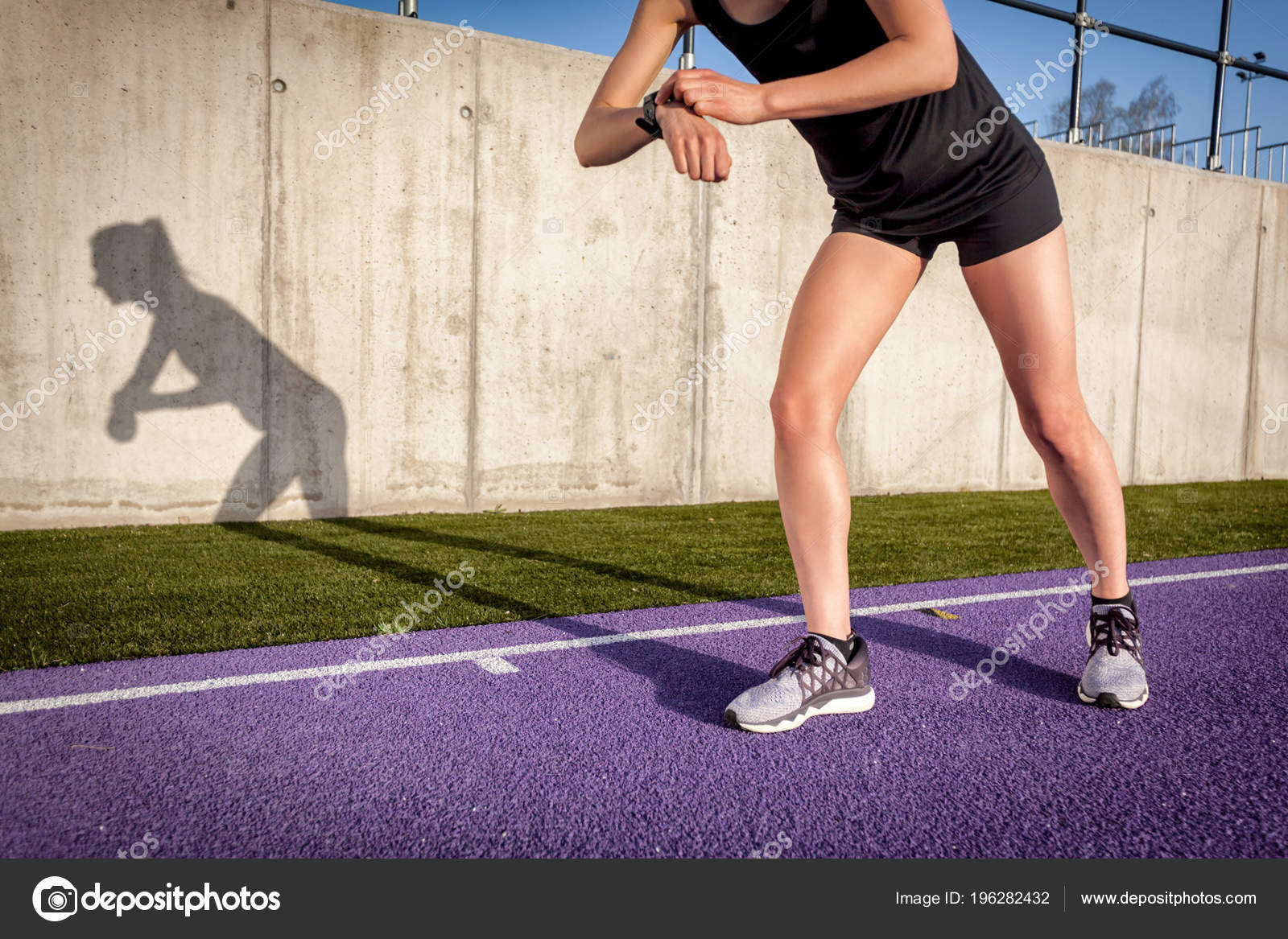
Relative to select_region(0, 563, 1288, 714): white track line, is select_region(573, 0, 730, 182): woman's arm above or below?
above

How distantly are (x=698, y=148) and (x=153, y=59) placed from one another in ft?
17.9

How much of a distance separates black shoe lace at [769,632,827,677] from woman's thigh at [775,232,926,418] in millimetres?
585

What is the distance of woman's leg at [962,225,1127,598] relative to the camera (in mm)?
2504

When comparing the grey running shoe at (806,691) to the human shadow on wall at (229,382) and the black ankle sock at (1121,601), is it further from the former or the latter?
the human shadow on wall at (229,382)

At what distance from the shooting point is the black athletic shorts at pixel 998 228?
2467 millimetres

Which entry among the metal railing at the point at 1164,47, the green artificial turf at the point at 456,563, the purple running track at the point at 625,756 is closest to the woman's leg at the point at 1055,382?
the purple running track at the point at 625,756

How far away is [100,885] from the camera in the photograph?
60.0 inches

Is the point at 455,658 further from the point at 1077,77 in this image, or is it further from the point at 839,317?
the point at 1077,77

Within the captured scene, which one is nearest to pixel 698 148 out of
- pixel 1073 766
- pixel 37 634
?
pixel 1073 766

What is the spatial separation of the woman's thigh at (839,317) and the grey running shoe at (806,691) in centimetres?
62

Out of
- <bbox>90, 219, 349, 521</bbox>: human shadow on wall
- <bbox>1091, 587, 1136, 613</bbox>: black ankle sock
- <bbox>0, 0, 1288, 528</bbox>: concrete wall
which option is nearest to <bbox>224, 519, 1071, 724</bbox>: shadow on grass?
<bbox>1091, 587, 1136, 613</bbox>: black ankle sock

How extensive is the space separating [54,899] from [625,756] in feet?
3.54

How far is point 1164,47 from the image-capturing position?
10.3 m

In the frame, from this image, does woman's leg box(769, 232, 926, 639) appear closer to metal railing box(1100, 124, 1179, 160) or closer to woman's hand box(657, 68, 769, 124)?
woman's hand box(657, 68, 769, 124)
